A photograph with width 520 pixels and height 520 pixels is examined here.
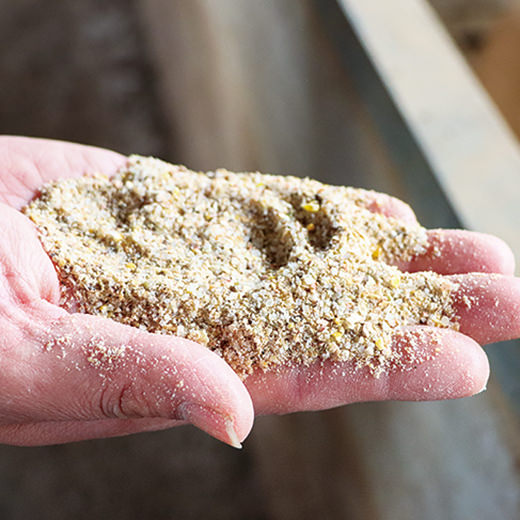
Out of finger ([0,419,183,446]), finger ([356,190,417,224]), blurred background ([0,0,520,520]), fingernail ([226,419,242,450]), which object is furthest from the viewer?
blurred background ([0,0,520,520])

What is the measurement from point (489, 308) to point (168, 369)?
1.28 feet

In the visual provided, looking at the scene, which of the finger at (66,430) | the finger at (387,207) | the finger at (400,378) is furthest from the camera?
the finger at (387,207)

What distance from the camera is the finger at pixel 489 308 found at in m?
0.75

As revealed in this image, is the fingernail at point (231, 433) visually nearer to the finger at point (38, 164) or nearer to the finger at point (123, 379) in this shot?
the finger at point (123, 379)

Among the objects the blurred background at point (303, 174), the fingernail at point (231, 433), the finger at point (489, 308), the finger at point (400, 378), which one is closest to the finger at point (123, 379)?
the fingernail at point (231, 433)

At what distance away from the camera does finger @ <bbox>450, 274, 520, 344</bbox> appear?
754 millimetres

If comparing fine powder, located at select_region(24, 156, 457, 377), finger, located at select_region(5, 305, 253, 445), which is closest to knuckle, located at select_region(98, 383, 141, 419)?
finger, located at select_region(5, 305, 253, 445)

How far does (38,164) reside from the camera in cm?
95

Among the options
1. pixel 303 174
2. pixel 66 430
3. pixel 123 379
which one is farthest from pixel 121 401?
pixel 303 174

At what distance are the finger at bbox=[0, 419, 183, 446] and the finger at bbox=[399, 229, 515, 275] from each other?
1.34 feet

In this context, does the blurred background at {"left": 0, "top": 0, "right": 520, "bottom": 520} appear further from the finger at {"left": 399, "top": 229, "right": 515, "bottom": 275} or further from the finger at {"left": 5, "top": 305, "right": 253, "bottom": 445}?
the finger at {"left": 5, "top": 305, "right": 253, "bottom": 445}

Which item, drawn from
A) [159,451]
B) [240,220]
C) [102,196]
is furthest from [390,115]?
[159,451]

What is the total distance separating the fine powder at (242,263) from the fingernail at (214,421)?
12 centimetres

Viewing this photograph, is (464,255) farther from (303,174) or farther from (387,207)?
(303,174)
